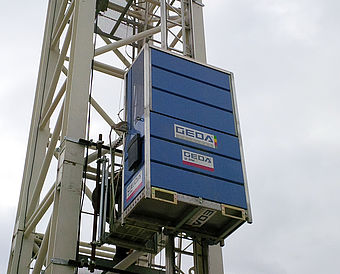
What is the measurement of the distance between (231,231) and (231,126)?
81.7 inches

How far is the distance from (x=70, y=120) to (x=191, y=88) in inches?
99.1

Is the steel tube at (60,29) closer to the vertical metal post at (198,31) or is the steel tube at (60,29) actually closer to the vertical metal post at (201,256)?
the vertical metal post at (198,31)

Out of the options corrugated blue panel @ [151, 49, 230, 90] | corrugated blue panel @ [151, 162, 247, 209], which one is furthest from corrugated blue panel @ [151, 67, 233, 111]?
corrugated blue panel @ [151, 162, 247, 209]

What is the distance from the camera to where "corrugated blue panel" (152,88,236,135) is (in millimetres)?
10562

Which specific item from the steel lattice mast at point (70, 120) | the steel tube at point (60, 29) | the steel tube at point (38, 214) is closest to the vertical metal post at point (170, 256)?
the steel lattice mast at point (70, 120)

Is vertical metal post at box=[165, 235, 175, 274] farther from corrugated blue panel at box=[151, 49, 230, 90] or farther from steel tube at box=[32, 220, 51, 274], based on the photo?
corrugated blue panel at box=[151, 49, 230, 90]

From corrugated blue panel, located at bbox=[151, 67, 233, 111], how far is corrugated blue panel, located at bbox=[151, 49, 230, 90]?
123 mm

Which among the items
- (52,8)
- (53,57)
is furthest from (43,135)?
(52,8)

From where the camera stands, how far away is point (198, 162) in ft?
33.4

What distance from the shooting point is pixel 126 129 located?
1108 centimetres

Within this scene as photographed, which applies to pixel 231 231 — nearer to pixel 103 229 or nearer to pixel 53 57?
pixel 103 229

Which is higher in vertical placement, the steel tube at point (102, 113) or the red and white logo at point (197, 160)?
the steel tube at point (102, 113)

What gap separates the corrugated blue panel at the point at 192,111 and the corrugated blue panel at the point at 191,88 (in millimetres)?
135

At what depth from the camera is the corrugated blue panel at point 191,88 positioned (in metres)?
10.9
